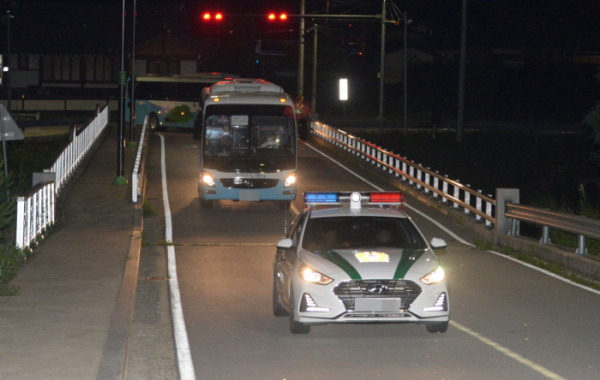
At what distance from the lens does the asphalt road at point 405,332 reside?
25.7 ft

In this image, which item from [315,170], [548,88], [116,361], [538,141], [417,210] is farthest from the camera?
[548,88]

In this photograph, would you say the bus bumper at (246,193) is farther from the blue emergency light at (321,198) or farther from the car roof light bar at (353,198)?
the blue emergency light at (321,198)

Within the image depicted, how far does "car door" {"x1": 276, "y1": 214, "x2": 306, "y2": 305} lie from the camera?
9.43 metres

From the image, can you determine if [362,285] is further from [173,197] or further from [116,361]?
[173,197]

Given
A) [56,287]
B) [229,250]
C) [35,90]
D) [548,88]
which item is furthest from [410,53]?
[56,287]

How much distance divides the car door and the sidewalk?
1978 mm

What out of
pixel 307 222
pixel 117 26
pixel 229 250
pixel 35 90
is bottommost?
pixel 229 250

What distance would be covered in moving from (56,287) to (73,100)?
58929 mm

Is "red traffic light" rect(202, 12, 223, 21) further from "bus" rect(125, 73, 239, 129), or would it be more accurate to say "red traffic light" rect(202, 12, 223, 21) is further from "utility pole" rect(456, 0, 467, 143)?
"utility pole" rect(456, 0, 467, 143)

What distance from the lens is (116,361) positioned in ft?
24.3

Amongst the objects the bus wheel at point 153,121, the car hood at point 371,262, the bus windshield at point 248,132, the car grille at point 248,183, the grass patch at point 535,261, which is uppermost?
the bus wheel at point 153,121

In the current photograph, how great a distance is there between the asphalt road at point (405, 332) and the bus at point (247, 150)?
15.7 feet

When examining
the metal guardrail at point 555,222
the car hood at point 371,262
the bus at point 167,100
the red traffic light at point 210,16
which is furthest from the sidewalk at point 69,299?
the bus at point 167,100

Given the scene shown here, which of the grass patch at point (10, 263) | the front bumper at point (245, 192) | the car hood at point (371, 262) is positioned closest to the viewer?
A: the car hood at point (371, 262)
